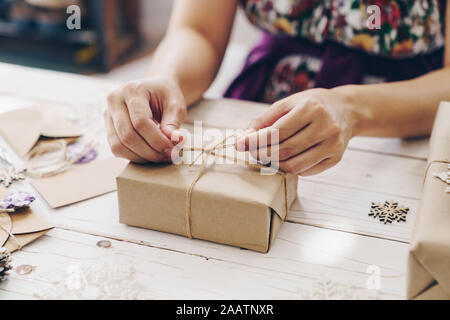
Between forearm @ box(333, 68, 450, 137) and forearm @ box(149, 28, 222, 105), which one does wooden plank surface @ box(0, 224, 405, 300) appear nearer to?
forearm @ box(333, 68, 450, 137)

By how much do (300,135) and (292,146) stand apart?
21 millimetres

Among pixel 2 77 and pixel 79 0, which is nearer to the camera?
pixel 2 77

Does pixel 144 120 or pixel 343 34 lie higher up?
pixel 343 34

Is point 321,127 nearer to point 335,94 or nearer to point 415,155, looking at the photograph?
point 335,94

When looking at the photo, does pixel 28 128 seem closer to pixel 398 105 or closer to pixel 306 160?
pixel 306 160

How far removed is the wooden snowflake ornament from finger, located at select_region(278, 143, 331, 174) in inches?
4.5

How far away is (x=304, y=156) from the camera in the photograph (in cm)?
71

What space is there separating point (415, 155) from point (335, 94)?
23cm

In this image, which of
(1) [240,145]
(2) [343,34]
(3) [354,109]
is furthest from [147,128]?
(2) [343,34]

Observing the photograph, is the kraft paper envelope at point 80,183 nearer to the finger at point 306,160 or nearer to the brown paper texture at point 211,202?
the brown paper texture at point 211,202

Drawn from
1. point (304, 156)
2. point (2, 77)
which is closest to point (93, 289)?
point (304, 156)

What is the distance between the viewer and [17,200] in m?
0.72

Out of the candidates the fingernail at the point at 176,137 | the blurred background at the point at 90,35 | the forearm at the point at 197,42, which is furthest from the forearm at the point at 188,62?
the blurred background at the point at 90,35
